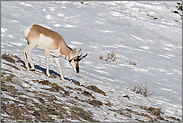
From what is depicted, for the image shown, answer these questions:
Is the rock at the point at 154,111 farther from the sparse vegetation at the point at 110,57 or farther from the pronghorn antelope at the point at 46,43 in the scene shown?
the sparse vegetation at the point at 110,57

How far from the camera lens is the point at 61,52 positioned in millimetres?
9117

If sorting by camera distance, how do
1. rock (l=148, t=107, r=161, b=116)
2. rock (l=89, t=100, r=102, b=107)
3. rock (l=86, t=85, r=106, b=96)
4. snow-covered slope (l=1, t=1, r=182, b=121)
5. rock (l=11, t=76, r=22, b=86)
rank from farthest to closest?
snow-covered slope (l=1, t=1, r=182, b=121) → rock (l=86, t=85, r=106, b=96) → rock (l=148, t=107, r=161, b=116) → rock (l=89, t=100, r=102, b=107) → rock (l=11, t=76, r=22, b=86)

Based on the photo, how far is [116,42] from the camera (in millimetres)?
18594

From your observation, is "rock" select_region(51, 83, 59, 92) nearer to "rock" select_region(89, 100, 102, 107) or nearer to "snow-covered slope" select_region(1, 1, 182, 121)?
"snow-covered slope" select_region(1, 1, 182, 121)

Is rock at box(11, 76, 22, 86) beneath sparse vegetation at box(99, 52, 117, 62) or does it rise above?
above

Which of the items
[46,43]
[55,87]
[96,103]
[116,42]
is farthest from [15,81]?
[116,42]

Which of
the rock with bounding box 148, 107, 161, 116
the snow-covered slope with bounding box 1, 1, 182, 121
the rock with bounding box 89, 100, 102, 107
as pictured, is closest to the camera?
the rock with bounding box 89, 100, 102, 107

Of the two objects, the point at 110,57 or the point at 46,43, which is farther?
the point at 110,57

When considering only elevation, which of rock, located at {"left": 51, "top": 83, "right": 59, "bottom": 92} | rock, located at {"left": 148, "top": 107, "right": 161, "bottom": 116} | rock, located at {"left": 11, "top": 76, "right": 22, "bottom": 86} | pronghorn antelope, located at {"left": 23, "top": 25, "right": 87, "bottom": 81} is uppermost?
pronghorn antelope, located at {"left": 23, "top": 25, "right": 87, "bottom": 81}

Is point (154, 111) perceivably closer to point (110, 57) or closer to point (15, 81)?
point (15, 81)

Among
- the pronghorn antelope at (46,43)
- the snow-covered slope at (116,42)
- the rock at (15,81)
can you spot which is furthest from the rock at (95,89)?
the rock at (15,81)

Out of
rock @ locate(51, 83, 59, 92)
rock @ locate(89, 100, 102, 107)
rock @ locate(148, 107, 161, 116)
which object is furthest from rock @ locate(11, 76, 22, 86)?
rock @ locate(148, 107, 161, 116)

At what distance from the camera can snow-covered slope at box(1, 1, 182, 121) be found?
1021 centimetres

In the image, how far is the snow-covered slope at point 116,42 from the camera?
10211 millimetres
